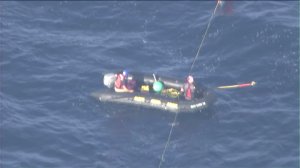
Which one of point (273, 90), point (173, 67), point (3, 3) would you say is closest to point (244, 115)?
point (273, 90)

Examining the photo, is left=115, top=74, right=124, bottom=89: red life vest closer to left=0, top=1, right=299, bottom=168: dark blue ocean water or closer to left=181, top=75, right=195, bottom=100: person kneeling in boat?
left=0, top=1, right=299, bottom=168: dark blue ocean water

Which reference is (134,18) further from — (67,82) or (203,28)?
(67,82)

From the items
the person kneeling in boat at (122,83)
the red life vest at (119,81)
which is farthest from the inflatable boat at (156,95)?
the red life vest at (119,81)

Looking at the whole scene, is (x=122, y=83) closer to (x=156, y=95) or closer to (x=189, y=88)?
(x=156, y=95)

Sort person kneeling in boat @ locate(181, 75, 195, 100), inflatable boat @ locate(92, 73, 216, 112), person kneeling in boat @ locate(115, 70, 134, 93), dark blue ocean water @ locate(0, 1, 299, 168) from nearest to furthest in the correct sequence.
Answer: dark blue ocean water @ locate(0, 1, 299, 168), inflatable boat @ locate(92, 73, 216, 112), person kneeling in boat @ locate(181, 75, 195, 100), person kneeling in boat @ locate(115, 70, 134, 93)

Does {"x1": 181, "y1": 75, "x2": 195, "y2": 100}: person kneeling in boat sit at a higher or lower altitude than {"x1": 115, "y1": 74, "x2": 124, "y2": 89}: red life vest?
lower

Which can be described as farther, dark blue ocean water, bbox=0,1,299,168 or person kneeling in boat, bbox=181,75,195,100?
person kneeling in boat, bbox=181,75,195,100

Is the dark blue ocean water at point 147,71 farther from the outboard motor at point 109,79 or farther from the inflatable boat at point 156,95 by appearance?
the outboard motor at point 109,79

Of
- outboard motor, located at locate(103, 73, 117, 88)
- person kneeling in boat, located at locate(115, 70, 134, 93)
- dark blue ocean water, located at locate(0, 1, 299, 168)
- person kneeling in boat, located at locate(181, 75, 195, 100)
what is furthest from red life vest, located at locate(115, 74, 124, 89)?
person kneeling in boat, located at locate(181, 75, 195, 100)
